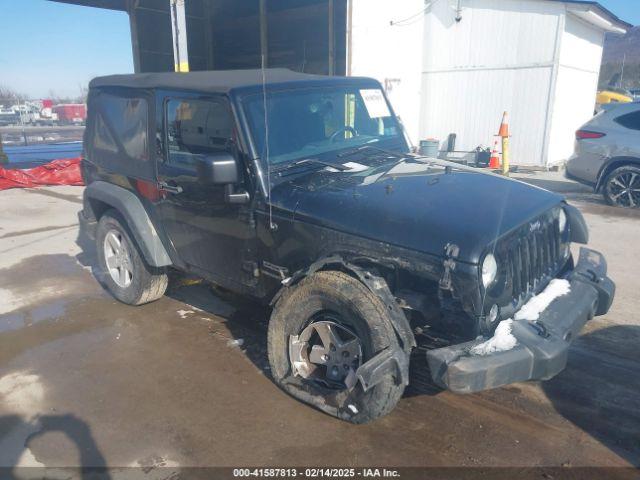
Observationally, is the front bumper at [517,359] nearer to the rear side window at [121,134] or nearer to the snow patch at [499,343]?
the snow patch at [499,343]

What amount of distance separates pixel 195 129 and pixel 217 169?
30.4 inches

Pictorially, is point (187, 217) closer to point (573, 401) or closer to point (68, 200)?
point (573, 401)

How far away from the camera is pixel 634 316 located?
4461mm

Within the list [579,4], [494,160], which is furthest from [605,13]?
[494,160]

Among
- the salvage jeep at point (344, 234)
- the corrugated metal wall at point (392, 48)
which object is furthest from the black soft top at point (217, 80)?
the corrugated metal wall at point (392, 48)

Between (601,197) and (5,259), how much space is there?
9.72m

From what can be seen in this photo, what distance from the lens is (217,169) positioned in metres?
3.16

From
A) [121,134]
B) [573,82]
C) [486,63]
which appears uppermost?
[486,63]

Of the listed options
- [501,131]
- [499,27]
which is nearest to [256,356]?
[501,131]

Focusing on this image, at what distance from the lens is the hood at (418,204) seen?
105 inches

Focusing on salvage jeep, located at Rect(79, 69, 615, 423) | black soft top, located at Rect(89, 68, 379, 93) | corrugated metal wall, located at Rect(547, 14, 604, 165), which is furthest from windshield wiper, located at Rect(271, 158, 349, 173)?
corrugated metal wall, located at Rect(547, 14, 604, 165)

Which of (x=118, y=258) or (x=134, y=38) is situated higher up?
(x=134, y=38)

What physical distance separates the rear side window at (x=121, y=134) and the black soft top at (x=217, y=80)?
0.16m

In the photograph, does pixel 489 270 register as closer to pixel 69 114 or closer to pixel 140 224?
pixel 140 224
